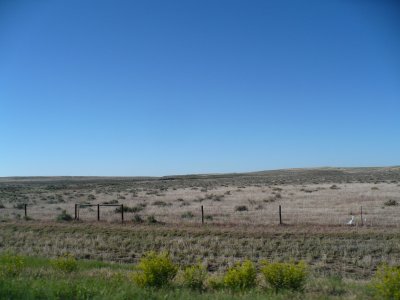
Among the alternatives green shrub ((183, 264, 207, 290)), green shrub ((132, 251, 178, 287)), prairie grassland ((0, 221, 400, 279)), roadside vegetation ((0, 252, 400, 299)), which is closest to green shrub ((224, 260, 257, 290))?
roadside vegetation ((0, 252, 400, 299))

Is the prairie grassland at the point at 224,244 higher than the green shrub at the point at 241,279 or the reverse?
the reverse

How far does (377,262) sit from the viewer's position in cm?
1719

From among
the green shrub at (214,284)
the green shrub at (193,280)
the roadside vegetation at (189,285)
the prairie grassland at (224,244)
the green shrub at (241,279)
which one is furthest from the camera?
the prairie grassland at (224,244)

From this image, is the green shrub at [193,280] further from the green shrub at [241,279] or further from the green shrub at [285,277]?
the green shrub at [285,277]

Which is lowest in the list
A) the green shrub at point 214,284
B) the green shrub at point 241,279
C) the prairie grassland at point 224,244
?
the prairie grassland at point 224,244

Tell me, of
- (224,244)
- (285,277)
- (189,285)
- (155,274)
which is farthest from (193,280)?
(224,244)

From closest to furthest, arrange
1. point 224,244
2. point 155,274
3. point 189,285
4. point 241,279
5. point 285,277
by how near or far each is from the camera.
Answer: point 285,277 < point 241,279 < point 155,274 < point 189,285 < point 224,244

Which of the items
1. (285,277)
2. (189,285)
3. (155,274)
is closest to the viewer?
(285,277)

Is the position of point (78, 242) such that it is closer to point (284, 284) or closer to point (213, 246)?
point (213, 246)

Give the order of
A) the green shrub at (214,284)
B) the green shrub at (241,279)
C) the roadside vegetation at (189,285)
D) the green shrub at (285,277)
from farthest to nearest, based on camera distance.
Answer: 1. the green shrub at (214,284)
2. the green shrub at (241,279)
3. the green shrub at (285,277)
4. the roadside vegetation at (189,285)

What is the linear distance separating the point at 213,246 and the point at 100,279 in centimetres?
1014

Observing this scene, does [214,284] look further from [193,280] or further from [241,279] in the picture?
[241,279]

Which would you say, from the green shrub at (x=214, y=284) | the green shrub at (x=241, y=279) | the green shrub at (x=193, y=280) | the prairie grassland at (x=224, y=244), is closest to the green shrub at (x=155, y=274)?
the green shrub at (x=193, y=280)

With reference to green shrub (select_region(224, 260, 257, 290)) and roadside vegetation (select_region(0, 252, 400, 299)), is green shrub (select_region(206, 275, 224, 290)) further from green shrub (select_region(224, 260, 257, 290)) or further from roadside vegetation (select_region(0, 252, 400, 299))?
Result: green shrub (select_region(224, 260, 257, 290))
